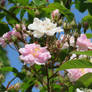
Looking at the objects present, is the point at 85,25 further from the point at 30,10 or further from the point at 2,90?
the point at 2,90

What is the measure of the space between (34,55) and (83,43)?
0.25 m

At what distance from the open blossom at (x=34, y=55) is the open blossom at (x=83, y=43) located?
0.58 feet

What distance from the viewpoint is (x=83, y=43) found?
1175mm

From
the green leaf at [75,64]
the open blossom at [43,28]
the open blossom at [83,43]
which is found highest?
the open blossom at [43,28]

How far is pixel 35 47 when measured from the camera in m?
1.14

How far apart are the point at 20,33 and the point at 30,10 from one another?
211mm

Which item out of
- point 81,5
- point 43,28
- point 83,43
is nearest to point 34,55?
point 43,28

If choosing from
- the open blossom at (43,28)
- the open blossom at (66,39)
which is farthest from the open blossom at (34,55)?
the open blossom at (66,39)

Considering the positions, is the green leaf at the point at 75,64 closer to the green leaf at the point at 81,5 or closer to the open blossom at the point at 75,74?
the open blossom at the point at 75,74

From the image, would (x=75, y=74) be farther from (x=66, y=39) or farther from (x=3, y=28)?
(x=3, y=28)

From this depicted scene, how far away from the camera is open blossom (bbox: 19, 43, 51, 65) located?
1.08 meters

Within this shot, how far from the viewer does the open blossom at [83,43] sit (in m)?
1.18

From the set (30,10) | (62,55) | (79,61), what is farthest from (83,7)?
(79,61)

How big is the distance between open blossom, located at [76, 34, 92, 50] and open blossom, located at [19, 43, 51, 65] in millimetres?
176
